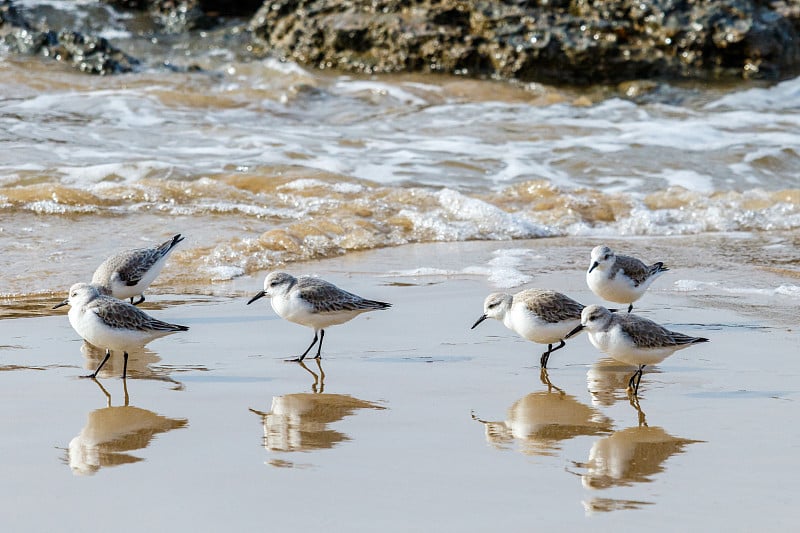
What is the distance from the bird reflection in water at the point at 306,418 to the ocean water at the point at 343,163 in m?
3.14

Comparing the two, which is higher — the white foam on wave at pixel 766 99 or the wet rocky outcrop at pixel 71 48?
the wet rocky outcrop at pixel 71 48

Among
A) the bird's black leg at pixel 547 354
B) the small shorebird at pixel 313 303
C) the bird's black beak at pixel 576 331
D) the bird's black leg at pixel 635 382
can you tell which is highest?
the bird's black beak at pixel 576 331

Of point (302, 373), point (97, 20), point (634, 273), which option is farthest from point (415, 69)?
point (302, 373)

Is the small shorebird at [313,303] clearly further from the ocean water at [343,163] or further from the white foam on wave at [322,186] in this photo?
the white foam on wave at [322,186]

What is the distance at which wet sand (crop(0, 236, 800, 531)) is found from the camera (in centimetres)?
386

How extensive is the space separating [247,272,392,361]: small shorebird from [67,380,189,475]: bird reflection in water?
1.22m

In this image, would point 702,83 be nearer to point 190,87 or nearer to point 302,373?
point 190,87

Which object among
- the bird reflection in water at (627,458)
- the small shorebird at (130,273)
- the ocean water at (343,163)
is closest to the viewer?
the bird reflection in water at (627,458)

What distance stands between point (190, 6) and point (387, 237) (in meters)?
12.2

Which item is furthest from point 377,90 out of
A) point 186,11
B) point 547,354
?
point 547,354

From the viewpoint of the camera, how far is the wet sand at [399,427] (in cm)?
386

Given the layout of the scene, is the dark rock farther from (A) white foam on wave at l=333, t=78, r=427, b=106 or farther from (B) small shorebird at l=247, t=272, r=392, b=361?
(B) small shorebird at l=247, t=272, r=392, b=361

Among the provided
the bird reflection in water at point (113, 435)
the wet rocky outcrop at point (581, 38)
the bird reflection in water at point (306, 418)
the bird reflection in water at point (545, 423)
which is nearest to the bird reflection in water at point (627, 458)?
the bird reflection in water at point (545, 423)

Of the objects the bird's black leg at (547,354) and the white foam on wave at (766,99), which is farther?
the white foam on wave at (766,99)
